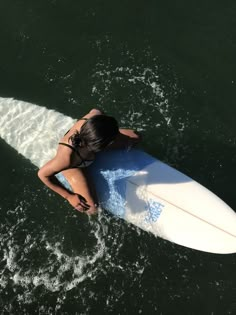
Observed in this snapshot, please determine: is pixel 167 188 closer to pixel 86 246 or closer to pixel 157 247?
pixel 157 247

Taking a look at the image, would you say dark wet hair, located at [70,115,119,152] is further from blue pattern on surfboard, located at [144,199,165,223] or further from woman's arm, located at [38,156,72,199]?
blue pattern on surfboard, located at [144,199,165,223]

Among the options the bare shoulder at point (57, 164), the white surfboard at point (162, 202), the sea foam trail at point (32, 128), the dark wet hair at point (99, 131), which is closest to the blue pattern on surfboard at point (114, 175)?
the white surfboard at point (162, 202)

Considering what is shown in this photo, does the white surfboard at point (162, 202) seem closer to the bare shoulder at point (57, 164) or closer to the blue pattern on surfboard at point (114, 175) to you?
the blue pattern on surfboard at point (114, 175)

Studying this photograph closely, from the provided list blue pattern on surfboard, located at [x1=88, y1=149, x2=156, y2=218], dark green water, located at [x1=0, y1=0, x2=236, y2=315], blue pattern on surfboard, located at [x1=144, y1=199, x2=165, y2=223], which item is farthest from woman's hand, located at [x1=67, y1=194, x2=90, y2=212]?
blue pattern on surfboard, located at [x1=144, y1=199, x2=165, y2=223]

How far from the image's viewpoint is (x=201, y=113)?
5.96 metres

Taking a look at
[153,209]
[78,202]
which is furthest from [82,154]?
[153,209]

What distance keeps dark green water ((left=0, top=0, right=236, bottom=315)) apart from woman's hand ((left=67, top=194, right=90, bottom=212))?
16.8 inches

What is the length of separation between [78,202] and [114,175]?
0.53 metres

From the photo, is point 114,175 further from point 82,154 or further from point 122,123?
point 122,123

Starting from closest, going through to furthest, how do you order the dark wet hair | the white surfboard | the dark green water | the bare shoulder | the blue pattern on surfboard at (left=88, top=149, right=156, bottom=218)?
the dark wet hair, the bare shoulder, the white surfboard, the dark green water, the blue pattern on surfboard at (left=88, top=149, right=156, bottom=218)

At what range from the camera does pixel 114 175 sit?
16.9ft

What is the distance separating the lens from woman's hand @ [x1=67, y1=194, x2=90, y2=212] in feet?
16.1

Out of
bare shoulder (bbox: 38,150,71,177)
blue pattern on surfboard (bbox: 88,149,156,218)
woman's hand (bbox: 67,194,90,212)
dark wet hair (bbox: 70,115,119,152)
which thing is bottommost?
woman's hand (bbox: 67,194,90,212)

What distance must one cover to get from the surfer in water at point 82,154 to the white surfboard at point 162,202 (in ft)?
0.58
